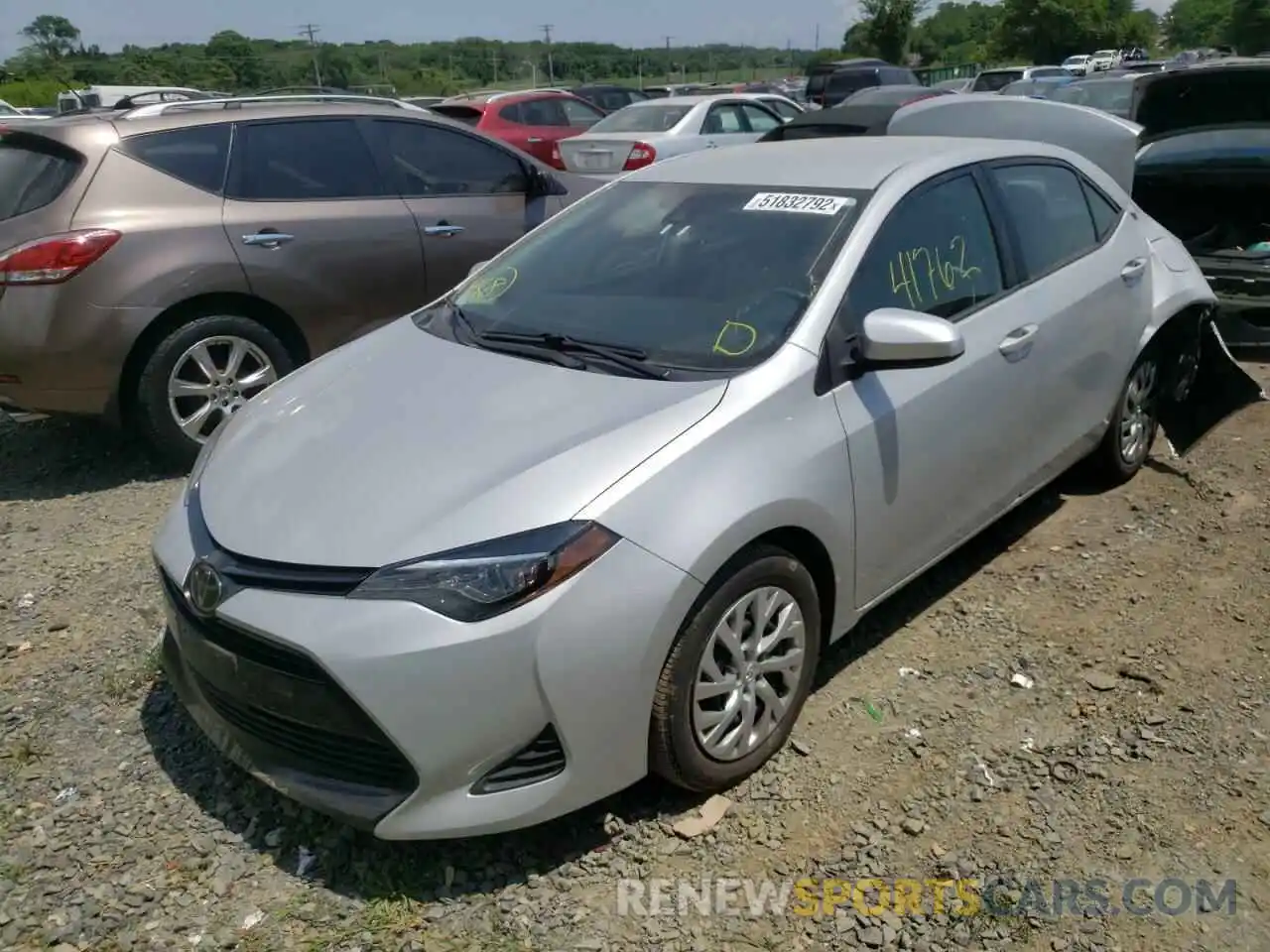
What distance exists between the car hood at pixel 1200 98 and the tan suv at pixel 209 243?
4090 millimetres

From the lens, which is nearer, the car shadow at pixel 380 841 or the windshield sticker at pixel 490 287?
the car shadow at pixel 380 841

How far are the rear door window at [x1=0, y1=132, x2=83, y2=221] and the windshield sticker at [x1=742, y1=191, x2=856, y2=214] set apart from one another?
3330 mm

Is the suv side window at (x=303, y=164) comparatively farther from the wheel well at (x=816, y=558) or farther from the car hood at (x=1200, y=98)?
the car hood at (x=1200, y=98)

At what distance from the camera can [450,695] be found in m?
2.39

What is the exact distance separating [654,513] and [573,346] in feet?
2.84

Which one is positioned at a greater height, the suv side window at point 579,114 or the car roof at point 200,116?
the car roof at point 200,116

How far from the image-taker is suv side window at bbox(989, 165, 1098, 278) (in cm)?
400

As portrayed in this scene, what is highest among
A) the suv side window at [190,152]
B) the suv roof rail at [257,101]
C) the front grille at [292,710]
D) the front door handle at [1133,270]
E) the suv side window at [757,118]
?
the suv roof rail at [257,101]

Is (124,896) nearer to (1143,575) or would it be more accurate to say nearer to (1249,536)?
(1143,575)

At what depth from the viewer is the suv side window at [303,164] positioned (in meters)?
5.56

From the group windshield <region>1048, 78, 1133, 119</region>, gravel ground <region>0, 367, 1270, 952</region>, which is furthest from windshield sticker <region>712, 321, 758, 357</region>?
windshield <region>1048, 78, 1133, 119</region>

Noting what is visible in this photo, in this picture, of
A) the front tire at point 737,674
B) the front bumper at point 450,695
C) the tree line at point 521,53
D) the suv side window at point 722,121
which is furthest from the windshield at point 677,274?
the tree line at point 521,53

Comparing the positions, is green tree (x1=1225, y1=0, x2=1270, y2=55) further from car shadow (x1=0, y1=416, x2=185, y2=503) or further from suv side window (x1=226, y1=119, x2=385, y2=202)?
car shadow (x1=0, y1=416, x2=185, y2=503)

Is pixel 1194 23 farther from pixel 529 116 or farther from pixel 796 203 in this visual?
pixel 796 203
